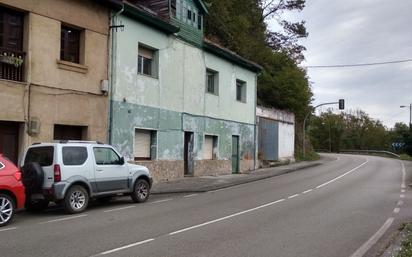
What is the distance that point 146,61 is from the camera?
2267 cm

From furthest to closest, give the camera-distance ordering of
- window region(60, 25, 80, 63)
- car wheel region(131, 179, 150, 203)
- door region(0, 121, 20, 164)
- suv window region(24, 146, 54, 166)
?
window region(60, 25, 80, 63)
door region(0, 121, 20, 164)
car wheel region(131, 179, 150, 203)
suv window region(24, 146, 54, 166)

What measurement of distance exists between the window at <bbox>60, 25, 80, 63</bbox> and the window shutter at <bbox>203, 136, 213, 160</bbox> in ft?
34.6

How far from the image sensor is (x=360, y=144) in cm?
11494

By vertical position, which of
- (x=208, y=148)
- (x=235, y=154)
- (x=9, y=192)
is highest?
(x=208, y=148)

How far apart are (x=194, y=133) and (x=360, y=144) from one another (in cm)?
9505

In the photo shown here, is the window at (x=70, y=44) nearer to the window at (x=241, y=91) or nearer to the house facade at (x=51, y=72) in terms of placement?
the house facade at (x=51, y=72)

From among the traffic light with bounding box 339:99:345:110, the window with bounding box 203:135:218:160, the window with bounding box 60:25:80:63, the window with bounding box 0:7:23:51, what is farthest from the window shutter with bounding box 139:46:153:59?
the traffic light with bounding box 339:99:345:110

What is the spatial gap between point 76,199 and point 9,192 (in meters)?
2.31

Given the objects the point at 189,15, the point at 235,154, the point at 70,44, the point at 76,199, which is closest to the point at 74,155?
the point at 76,199

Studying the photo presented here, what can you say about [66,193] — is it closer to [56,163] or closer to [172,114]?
[56,163]

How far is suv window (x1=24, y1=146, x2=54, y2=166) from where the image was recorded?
13273mm

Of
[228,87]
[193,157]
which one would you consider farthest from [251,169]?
[193,157]

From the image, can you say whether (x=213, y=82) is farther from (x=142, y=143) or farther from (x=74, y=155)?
(x=74, y=155)

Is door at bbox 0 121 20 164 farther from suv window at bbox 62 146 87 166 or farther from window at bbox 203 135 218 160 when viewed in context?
window at bbox 203 135 218 160
